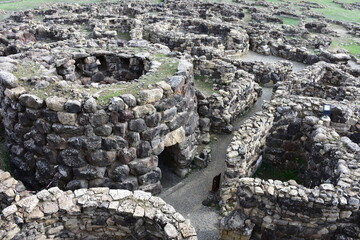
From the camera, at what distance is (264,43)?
29.0 m

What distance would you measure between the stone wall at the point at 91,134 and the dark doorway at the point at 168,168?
0.84m

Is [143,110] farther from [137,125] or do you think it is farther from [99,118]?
[99,118]

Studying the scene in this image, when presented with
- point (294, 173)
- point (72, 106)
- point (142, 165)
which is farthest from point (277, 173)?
point (72, 106)

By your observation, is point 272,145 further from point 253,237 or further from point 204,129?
point 253,237

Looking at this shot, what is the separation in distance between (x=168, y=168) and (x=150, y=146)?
8.76 feet

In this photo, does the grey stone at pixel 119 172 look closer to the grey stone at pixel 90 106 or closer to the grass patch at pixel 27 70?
the grey stone at pixel 90 106

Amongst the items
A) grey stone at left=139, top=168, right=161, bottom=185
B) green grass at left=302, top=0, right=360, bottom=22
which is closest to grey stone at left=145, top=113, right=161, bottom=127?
grey stone at left=139, top=168, right=161, bottom=185

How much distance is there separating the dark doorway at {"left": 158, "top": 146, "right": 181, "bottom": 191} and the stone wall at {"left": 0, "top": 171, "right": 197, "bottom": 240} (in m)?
4.43

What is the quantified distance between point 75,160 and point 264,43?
845 inches

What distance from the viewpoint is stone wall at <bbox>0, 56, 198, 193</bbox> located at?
1124 centimetres

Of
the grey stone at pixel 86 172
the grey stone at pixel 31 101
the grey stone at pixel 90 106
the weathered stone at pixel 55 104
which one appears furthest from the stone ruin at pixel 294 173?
the grey stone at pixel 31 101

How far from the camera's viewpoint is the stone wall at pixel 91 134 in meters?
11.2

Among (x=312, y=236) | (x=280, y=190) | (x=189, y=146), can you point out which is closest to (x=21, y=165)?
(x=189, y=146)

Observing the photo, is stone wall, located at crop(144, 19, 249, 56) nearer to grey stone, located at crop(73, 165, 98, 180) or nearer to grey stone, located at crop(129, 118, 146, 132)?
grey stone, located at crop(129, 118, 146, 132)
